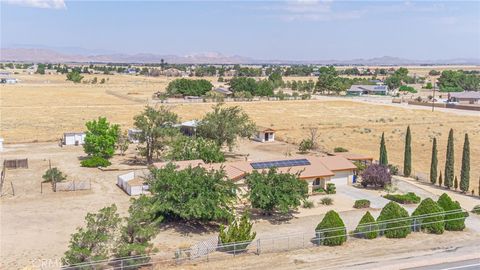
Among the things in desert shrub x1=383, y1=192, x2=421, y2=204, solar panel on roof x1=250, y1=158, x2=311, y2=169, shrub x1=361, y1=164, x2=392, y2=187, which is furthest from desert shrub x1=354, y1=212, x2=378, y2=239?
shrub x1=361, y1=164, x2=392, y2=187

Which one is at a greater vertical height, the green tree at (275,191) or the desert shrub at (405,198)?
the green tree at (275,191)

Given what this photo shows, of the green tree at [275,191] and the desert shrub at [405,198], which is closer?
the green tree at [275,191]

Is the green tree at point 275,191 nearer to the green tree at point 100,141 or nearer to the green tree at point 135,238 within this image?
the green tree at point 135,238

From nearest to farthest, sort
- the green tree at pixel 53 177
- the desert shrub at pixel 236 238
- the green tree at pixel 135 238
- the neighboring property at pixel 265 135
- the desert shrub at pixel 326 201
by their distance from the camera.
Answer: the green tree at pixel 135 238, the desert shrub at pixel 236 238, the desert shrub at pixel 326 201, the green tree at pixel 53 177, the neighboring property at pixel 265 135

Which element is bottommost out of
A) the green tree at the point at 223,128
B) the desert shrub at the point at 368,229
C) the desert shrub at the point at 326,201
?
the desert shrub at the point at 326,201

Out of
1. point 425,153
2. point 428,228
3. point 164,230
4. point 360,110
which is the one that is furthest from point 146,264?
point 360,110

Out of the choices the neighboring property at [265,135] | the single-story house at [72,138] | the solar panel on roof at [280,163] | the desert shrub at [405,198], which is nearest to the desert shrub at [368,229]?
the desert shrub at [405,198]
